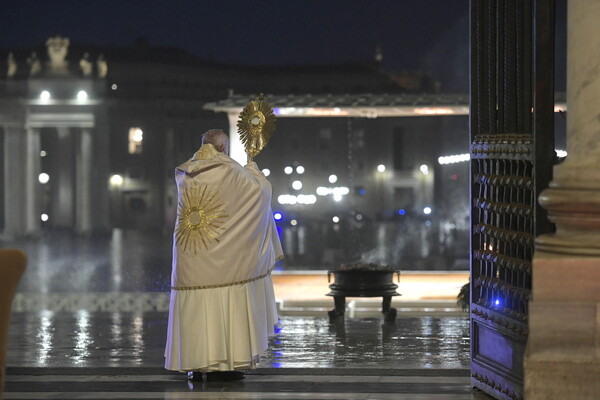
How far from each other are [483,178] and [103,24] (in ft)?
131

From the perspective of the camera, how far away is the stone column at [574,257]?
590 cm

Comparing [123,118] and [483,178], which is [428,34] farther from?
[483,178]

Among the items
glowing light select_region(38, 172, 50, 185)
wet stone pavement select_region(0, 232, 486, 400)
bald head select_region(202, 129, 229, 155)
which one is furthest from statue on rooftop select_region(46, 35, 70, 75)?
bald head select_region(202, 129, 229, 155)

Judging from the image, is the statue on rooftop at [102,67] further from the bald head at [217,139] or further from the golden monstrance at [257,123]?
the bald head at [217,139]

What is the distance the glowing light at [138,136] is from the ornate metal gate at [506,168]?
46104mm

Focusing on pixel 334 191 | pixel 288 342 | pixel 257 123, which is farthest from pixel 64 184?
pixel 257 123

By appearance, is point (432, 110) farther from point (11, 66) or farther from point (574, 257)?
point (11, 66)

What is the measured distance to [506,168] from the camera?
710cm

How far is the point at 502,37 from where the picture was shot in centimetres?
725

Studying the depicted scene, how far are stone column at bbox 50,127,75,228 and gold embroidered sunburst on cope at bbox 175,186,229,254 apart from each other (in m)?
49.0

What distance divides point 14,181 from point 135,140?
50.6 ft

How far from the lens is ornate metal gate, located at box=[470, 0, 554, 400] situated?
6598mm

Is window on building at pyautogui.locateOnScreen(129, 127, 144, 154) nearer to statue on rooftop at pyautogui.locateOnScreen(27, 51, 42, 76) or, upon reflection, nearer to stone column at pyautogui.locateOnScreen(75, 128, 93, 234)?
stone column at pyautogui.locateOnScreen(75, 128, 93, 234)

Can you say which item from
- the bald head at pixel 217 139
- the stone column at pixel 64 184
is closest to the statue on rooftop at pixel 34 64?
the stone column at pixel 64 184
